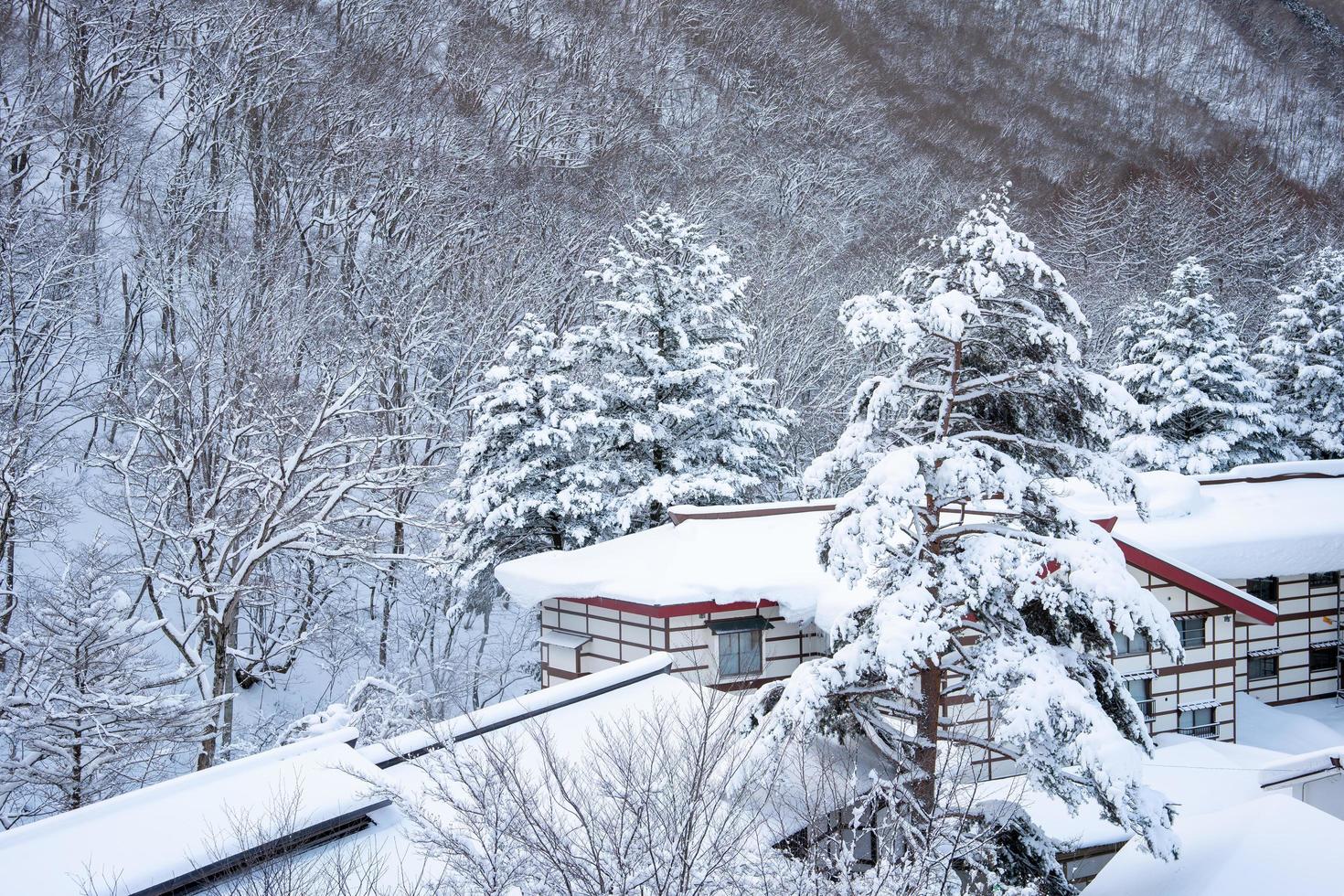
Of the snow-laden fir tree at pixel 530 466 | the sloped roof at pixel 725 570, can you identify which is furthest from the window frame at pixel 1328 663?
the snow-laden fir tree at pixel 530 466

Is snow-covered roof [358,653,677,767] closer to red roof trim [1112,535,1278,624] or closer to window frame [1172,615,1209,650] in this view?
red roof trim [1112,535,1278,624]

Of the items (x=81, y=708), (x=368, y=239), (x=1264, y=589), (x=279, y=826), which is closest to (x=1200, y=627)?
(x=1264, y=589)

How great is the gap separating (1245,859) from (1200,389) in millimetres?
18936

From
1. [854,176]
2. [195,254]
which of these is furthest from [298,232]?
[854,176]

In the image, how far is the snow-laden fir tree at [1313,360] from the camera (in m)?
23.1

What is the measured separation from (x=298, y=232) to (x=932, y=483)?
2103cm

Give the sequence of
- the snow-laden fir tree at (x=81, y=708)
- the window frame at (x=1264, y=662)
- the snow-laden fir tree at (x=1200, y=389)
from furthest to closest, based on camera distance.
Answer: the snow-laden fir tree at (x=1200, y=389) < the window frame at (x=1264, y=662) < the snow-laden fir tree at (x=81, y=708)

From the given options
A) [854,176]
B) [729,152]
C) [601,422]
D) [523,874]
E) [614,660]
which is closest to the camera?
[523,874]

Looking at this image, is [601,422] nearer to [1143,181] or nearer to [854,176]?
[854,176]

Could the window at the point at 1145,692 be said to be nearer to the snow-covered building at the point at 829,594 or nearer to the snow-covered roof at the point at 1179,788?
the snow-covered building at the point at 829,594

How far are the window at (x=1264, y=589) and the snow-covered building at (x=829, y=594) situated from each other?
0.03 metres

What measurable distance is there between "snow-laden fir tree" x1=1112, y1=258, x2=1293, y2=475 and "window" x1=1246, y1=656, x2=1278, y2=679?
21.5 feet

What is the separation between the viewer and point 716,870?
4.47 metres

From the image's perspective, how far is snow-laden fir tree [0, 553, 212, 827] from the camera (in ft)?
29.4
